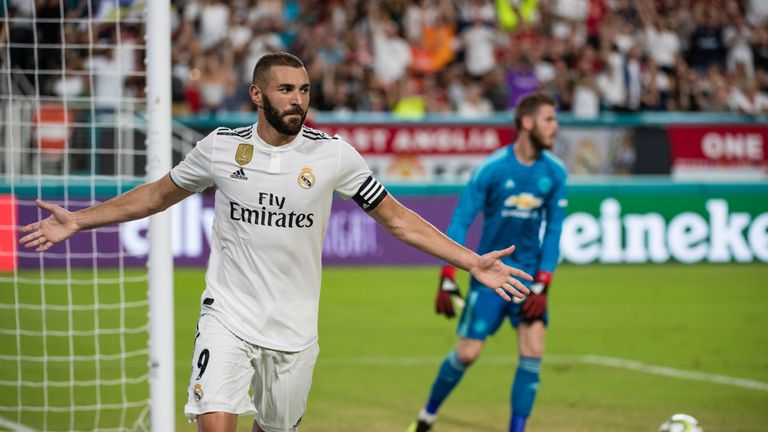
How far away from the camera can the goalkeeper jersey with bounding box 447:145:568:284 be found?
8336mm

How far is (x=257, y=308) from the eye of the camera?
19.0ft

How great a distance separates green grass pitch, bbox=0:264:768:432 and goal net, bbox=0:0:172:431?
183mm

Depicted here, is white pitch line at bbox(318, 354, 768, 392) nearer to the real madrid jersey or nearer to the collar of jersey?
the real madrid jersey

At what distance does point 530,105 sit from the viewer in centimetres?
838

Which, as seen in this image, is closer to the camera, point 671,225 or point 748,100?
point 671,225

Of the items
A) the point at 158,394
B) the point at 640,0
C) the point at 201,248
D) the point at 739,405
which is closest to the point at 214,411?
the point at 158,394

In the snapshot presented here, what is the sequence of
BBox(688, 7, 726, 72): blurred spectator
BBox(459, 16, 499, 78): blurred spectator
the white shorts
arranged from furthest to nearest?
BBox(688, 7, 726, 72): blurred spectator → BBox(459, 16, 499, 78): blurred spectator → the white shorts

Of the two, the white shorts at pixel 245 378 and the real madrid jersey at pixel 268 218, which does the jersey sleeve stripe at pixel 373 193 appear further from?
the white shorts at pixel 245 378

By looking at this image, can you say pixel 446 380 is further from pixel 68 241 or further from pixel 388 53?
pixel 388 53

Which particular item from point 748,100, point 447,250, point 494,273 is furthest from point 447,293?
point 748,100

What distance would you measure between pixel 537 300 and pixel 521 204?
74 centimetres

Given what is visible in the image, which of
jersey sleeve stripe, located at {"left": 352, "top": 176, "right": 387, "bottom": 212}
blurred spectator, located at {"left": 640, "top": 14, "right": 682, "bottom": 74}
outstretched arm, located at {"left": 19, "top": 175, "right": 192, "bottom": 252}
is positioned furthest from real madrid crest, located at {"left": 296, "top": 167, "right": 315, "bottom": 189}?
blurred spectator, located at {"left": 640, "top": 14, "right": 682, "bottom": 74}

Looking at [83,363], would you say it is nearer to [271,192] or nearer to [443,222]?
[271,192]

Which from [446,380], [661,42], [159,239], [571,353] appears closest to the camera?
[159,239]
